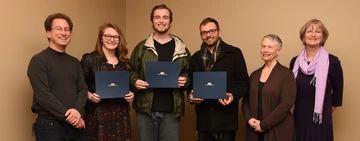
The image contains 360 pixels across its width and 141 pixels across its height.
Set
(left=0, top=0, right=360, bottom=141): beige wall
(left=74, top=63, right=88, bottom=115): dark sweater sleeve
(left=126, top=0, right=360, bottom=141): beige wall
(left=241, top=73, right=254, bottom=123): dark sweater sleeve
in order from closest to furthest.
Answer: (left=74, top=63, right=88, bottom=115): dark sweater sleeve < (left=0, top=0, right=360, bottom=141): beige wall < (left=241, top=73, right=254, bottom=123): dark sweater sleeve < (left=126, top=0, right=360, bottom=141): beige wall

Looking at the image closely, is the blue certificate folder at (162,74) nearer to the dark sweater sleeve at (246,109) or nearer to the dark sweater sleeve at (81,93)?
the dark sweater sleeve at (81,93)

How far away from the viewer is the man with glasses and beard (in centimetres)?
245

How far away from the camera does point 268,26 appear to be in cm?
332

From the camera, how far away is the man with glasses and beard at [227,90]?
2449mm

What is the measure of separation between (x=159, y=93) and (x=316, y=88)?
122 cm

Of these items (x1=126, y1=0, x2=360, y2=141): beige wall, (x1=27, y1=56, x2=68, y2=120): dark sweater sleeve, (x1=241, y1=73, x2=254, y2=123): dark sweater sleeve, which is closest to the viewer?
(x1=27, y1=56, x2=68, y2=120): dark sweater sleeve

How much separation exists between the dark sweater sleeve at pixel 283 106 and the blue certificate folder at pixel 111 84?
106 centimetres

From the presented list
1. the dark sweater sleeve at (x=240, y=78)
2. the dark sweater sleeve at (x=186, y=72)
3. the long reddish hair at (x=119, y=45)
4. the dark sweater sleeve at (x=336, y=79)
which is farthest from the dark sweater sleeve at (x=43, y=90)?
the dark sweater sleeve at (x=336, y=79)

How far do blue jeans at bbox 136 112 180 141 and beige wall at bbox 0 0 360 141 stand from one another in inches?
34.5

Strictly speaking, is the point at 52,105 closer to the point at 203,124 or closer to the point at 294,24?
the point at 203,124

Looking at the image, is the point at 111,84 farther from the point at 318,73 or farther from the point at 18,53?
the point at 318,73

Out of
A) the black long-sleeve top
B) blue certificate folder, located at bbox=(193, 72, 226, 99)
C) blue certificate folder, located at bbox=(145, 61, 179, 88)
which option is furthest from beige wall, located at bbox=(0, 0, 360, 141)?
blue certificate folder, located at bbox=(193, 72, 226, 99)

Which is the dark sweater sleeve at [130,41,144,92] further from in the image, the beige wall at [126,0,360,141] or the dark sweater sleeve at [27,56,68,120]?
the beige wall at [126,0,360,141]

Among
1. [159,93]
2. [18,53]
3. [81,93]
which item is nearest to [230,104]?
[159,93]
